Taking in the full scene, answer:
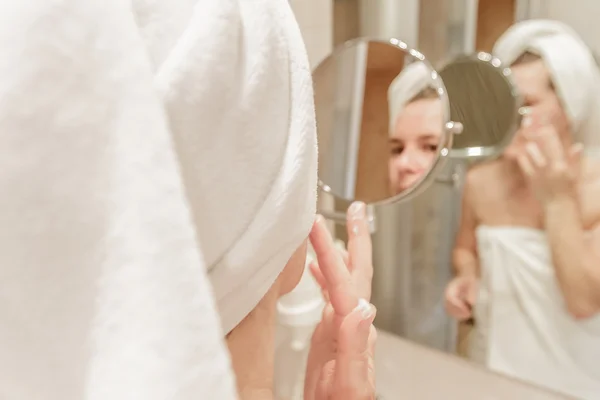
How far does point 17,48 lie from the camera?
0.25 metres

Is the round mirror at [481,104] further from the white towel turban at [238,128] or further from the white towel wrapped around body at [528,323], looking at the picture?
the white towel turban at [238,128]

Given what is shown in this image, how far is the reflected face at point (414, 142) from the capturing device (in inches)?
31.9

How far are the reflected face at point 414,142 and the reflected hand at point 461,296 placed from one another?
16 cm

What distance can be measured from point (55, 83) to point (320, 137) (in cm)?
64

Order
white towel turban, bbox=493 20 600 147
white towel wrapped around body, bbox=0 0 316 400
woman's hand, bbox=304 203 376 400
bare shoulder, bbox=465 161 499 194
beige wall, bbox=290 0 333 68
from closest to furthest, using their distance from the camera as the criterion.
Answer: white towel wrapped around body, bbox=0 0 316 400, woman's hand, bbox=304 203 376 400, white towel turban, bbox=493 20 600 147, bare shoulder, bbox=465 161 499 194, beige wall, bbox=290 0 333 68

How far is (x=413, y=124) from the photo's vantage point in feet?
2.68

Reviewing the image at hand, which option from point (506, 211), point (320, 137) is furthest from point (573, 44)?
point (320, 137)

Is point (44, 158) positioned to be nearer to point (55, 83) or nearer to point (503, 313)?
point (55, 83)

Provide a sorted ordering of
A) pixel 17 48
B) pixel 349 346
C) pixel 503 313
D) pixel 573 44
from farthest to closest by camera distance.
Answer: pixel 503 313, pixel 573 44, pixel 349 346, pixel 17 48

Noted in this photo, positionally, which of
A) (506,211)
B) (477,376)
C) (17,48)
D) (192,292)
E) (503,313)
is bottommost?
(477,376)

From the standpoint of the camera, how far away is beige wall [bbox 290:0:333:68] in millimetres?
912

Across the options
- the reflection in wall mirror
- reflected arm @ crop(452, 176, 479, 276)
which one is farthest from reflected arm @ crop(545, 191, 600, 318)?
reflected arm @ crop(452, 176, 479, 276)

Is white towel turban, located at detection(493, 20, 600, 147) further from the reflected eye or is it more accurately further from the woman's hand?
the woman's hand

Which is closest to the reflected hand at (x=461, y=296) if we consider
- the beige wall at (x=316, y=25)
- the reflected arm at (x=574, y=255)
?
the reflected arm at (x=574, y=255)
